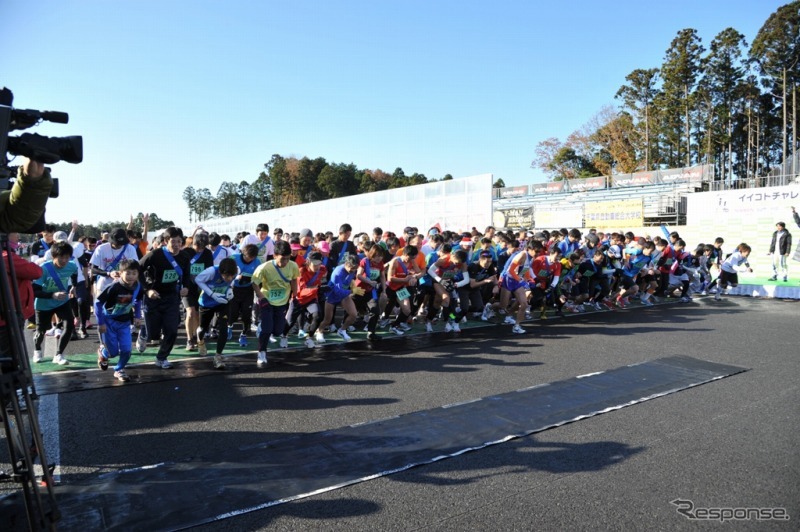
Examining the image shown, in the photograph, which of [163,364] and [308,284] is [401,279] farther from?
[163,364]

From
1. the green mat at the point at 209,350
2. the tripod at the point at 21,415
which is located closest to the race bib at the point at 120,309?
the green mat at the point at 209,350

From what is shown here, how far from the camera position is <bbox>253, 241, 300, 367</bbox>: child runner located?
7062 mm

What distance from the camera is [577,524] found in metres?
2.96

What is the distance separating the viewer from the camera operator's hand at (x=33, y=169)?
2455mm

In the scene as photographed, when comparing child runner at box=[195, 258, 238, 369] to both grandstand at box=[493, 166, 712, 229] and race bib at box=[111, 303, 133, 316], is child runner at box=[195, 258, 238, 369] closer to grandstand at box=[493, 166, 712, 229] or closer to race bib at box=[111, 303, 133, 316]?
race bib at box=[111, 303, 133, 316]

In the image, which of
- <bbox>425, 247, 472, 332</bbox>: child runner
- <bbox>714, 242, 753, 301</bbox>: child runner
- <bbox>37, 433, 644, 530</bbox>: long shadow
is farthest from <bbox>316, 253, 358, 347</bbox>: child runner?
<bbox>714, 242, 753, 301</bbox>: child runner

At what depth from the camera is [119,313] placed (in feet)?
19.8

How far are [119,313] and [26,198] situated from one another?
3920mm

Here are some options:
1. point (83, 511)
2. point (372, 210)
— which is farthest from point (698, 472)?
point (372, 210)

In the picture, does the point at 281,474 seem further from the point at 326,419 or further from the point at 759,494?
the point at 759,494

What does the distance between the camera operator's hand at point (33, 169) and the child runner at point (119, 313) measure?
3.83 metres

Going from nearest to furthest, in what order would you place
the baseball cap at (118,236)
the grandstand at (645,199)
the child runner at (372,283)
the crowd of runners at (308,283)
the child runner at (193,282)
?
the crowd of runners at (308,283) < the child runner at (193,282) < the baseball cap at (118,236) < the child runner at (372,283) < the grandstand at (645,199)

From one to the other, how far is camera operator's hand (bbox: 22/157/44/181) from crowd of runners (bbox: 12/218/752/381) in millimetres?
2731

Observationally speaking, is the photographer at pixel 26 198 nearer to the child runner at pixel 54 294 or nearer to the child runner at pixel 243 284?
the child runner at pixel 54 294
